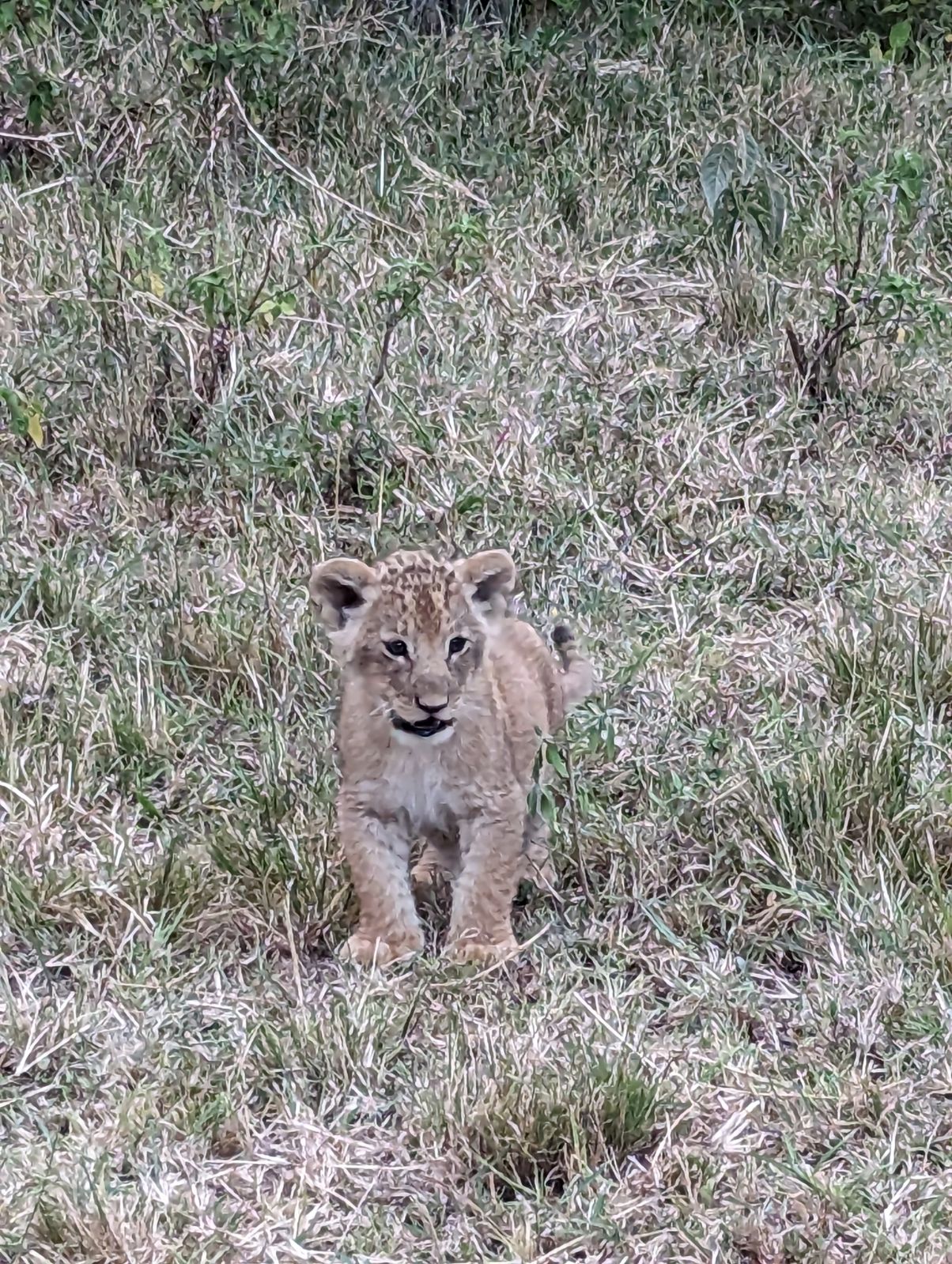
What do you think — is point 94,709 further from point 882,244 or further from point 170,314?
point 882,244

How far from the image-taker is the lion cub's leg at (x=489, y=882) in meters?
4.05

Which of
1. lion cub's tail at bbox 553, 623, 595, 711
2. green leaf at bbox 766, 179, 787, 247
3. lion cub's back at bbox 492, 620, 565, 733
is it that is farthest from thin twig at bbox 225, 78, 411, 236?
lion cub's back at bbox 492, 620, 565, 733

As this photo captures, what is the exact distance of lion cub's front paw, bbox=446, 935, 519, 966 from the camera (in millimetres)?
3998

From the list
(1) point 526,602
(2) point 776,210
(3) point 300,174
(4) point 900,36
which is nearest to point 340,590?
(1) point 526,602

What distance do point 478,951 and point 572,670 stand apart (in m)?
1.00

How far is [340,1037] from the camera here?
146 inches

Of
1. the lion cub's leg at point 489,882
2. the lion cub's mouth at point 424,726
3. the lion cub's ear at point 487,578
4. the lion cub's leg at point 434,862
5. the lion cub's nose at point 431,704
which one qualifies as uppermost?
the lion cub's ear at point 487,578

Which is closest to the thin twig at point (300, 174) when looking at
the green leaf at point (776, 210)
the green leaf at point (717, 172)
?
the green leaf at point (717, 172)

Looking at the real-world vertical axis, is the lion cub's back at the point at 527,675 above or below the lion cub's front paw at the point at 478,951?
above

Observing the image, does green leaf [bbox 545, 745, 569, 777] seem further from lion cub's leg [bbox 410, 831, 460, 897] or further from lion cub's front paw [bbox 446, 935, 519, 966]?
lion cub's front paw [bbox 446, 935, 519, 966]

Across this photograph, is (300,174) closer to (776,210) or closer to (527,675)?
(776,210)

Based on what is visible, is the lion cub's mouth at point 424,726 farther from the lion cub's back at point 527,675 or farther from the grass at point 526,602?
the grass at point 526,602

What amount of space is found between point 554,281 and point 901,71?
2.24 m

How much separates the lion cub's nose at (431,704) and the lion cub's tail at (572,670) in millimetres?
876
